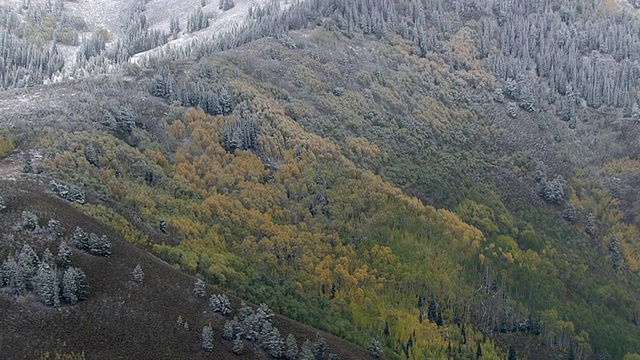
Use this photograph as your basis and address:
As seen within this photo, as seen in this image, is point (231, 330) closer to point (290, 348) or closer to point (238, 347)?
point (238, 347)

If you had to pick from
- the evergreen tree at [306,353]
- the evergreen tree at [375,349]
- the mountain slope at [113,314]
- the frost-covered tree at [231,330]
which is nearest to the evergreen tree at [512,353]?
the evergreen tree at [375,349]

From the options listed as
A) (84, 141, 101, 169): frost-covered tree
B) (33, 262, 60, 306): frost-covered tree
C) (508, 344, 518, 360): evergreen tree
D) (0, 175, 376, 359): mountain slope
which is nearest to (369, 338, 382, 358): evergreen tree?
(0, 175, 376, 359): mountain slope

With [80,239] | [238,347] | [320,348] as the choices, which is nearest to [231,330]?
[238,347]

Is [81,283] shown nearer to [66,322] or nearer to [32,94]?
[66,322]

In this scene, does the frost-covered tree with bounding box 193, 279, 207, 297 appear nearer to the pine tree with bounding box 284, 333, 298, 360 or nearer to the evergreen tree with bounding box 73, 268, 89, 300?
the pine tree with bounding box 284, 333, 298, 360

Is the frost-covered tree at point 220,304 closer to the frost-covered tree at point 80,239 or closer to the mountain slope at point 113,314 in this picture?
the mountain slope at point 113,314
